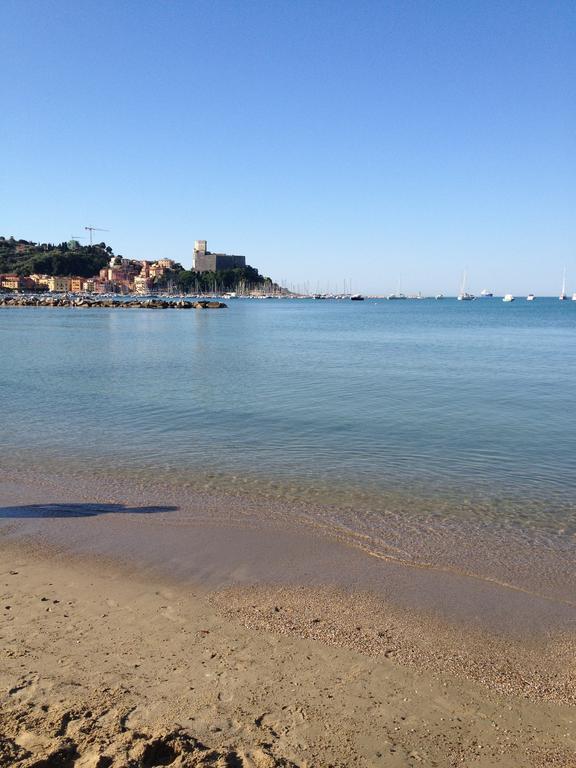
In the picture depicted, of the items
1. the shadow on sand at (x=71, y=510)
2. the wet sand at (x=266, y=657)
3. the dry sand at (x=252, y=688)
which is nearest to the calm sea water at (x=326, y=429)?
the shadow on sand at (x=71, y=510)

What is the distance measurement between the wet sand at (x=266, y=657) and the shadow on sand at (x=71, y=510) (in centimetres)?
78

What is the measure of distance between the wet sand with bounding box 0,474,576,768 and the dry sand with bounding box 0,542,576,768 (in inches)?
0.6

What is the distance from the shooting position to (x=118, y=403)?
18047mm

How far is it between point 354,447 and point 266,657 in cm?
797

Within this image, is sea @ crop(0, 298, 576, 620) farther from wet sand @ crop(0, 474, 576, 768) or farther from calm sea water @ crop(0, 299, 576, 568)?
wet sand @ crop(0, 474, 576, 768)

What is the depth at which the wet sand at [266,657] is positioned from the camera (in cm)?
370

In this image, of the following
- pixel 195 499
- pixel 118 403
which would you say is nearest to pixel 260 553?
pixel 195 499

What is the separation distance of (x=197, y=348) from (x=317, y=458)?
30752 millimetres

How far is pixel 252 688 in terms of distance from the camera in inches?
168

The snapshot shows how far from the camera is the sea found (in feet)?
25.4

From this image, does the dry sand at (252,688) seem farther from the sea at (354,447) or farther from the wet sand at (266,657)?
the sea at (354,447)

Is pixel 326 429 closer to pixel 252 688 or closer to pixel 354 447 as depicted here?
pixel 354 447

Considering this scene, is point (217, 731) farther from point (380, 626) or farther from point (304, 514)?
point (304, 514)

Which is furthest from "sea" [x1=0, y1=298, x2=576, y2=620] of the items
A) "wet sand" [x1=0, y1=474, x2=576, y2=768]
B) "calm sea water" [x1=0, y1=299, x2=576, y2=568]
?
"wet sand" [x1=0, y1=474, x2=576, y2=768]
